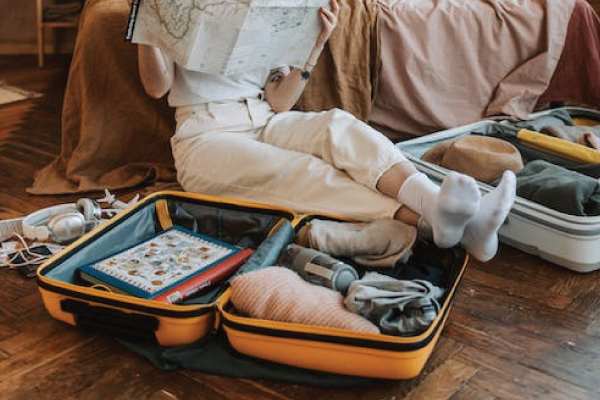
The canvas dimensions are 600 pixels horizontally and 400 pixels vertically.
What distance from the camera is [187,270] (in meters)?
1.24

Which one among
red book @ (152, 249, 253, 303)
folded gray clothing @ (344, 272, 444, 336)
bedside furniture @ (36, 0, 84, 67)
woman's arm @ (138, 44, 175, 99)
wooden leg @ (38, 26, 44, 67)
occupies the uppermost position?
woman's arm @ (138, 44, 175, 99)

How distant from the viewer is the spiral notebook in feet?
3.89

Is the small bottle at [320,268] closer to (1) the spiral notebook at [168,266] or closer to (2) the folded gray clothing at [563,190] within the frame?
(1) the spiral notebook at [168,266]

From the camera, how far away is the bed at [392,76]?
1789mm

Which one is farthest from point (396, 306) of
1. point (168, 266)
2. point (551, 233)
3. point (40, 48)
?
point (40, 48)

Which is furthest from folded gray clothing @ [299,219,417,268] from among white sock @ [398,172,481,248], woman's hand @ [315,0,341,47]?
woman's hand @ [315,0,341,47]

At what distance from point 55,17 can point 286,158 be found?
2146 millimetres

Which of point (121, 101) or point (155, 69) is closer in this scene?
point (155, 69)

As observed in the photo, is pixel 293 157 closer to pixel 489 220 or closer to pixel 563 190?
pixel 489 220

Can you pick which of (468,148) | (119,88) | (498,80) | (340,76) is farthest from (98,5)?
(498,80)

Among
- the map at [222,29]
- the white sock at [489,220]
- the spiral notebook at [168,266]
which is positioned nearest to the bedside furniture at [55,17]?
the map at [222,29]

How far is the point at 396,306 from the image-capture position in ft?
3.58

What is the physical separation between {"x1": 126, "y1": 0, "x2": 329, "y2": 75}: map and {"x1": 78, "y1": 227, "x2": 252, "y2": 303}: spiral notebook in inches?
13.4

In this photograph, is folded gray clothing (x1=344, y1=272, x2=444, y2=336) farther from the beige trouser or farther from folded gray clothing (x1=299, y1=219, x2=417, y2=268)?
the beige trouser
